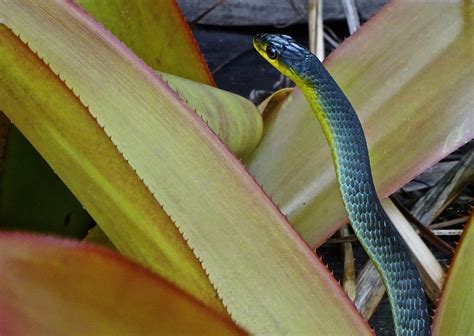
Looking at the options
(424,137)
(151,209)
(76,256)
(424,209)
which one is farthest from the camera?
(424,209)

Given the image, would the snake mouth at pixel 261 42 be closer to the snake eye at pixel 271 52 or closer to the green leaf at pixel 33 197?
the snake eye at pixel 271 52

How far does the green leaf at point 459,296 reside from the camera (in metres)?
0.63

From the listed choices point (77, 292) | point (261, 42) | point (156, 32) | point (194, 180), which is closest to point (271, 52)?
point (261, 42)

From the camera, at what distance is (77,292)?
35cm

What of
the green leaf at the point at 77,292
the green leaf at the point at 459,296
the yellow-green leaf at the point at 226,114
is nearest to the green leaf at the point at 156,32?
the yellow-green leaf at the point at 226,114

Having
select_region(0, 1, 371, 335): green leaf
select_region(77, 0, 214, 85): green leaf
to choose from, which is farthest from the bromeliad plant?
select_region(77, 0, 214, 85): green leaf

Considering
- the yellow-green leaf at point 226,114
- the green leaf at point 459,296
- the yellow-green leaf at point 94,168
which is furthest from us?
the yellow-green leaf at point 226,114

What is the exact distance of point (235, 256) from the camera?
551mm

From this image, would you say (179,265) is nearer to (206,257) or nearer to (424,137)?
(206,257)

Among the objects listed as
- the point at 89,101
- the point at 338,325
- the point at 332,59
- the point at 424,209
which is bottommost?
the point at 424,209

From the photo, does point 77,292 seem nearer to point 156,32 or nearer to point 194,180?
point 194,180

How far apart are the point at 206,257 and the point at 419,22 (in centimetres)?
42

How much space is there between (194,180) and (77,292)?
230 millimetres

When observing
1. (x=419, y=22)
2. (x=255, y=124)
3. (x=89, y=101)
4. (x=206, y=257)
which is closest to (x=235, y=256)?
(x=206, y=257)
